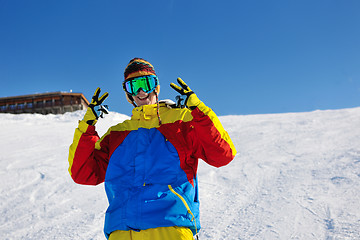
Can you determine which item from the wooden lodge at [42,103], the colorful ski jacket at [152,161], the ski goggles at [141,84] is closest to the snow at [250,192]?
the colorful ski jacket at [152,161]

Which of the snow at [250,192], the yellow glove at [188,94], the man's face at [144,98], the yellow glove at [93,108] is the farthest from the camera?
the snow at [250,192]

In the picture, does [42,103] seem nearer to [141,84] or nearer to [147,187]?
[141,84]

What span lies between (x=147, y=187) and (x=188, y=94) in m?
0.68

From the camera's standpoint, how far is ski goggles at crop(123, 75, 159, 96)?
2.08 m

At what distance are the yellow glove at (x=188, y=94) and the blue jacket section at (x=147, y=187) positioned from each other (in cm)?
30

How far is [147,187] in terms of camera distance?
5.38 feet

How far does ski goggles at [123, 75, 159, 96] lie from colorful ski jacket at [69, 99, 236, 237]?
0.15 metres

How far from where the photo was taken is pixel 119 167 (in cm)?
179

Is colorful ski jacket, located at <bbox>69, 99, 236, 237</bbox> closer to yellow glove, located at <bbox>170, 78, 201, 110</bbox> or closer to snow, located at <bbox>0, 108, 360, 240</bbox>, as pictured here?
yellow glove, located at <bbox>170, 78, 201, 110</bbox>

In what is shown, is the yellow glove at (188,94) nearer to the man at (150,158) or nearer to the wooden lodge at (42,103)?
the man at (150,158)

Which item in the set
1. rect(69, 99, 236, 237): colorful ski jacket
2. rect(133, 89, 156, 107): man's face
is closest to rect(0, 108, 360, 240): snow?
rect(69, 99, 236, 237): colorful ski jacket

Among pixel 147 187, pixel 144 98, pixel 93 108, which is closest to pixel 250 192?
pixel 144 98

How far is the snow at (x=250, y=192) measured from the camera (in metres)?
2.92

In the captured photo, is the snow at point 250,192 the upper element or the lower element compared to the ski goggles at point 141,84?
lower
